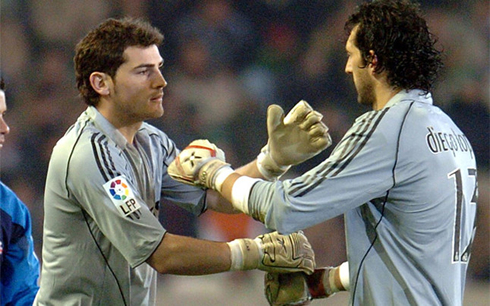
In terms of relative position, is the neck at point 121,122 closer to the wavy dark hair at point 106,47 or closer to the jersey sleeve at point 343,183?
the wavy dark hair at point 106,47

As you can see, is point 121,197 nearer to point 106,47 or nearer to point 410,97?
point 106,47

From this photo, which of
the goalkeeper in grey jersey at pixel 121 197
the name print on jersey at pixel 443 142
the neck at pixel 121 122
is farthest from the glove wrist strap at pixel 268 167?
the name print on jersey at pixel 443 142

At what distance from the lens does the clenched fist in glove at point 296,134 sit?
2586 mm

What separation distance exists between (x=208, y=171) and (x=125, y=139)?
1.37ft

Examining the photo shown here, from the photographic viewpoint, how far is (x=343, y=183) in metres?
2.23

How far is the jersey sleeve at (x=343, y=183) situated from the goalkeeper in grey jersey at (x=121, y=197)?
336 mm

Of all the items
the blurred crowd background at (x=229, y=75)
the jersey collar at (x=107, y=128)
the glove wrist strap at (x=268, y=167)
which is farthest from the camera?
the blurred crowd background at (x=229, y=75)

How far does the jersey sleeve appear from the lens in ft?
7.29

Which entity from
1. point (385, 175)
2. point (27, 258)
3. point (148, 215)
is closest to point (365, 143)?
point (385, 175)

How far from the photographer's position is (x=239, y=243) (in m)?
2.62

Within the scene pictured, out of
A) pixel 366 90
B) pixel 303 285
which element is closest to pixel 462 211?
pixel 366 90

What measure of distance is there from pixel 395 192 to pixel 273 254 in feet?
1.89

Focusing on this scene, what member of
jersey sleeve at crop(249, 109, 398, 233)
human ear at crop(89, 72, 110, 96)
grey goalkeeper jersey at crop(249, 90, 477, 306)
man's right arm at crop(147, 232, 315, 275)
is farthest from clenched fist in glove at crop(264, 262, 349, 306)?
human ear at crop(89, 72, 110, 96)

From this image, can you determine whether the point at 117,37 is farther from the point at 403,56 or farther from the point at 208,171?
the point at 403,56
